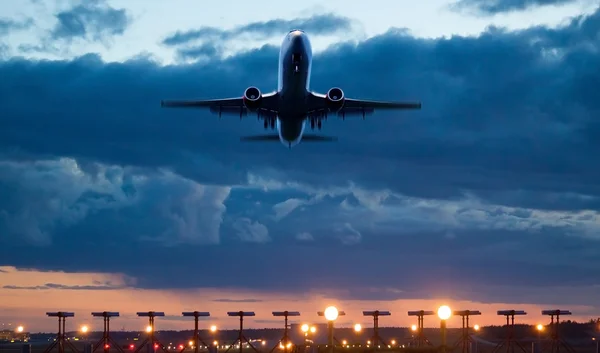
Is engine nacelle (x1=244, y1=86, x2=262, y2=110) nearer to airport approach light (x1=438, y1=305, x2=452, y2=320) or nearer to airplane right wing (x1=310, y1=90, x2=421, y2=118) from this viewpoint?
airplane right wing (x1=310, y1=90, x2=421, y2=118)

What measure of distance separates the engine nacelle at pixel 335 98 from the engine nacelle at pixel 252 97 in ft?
22.7

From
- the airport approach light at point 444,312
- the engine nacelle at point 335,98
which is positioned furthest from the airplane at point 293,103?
the airport approach light at point 444,312

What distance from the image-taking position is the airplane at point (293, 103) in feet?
310

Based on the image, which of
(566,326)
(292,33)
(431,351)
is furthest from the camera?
(566,326)

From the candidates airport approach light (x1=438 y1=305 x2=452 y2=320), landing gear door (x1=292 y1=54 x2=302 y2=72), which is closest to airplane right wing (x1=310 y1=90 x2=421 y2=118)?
landing gear door (x1=292 y1=54 x2=302 y2=72)

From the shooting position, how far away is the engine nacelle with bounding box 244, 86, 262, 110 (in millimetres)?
98356

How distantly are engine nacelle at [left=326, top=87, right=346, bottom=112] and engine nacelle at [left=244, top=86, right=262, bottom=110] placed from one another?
692cm

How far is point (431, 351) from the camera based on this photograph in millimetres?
42562

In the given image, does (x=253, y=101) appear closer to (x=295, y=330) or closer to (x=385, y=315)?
(x=385, y=315)

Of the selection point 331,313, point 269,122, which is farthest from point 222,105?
point 331,313

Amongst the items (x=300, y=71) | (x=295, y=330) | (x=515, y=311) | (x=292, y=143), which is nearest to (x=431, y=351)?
(x=515, y=311)

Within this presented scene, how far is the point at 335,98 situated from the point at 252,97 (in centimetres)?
832

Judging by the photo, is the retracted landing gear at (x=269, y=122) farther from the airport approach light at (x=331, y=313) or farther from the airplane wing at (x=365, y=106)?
the airport approach light at (x=331, y=313)

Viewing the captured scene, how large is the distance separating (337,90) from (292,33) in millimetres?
7470
